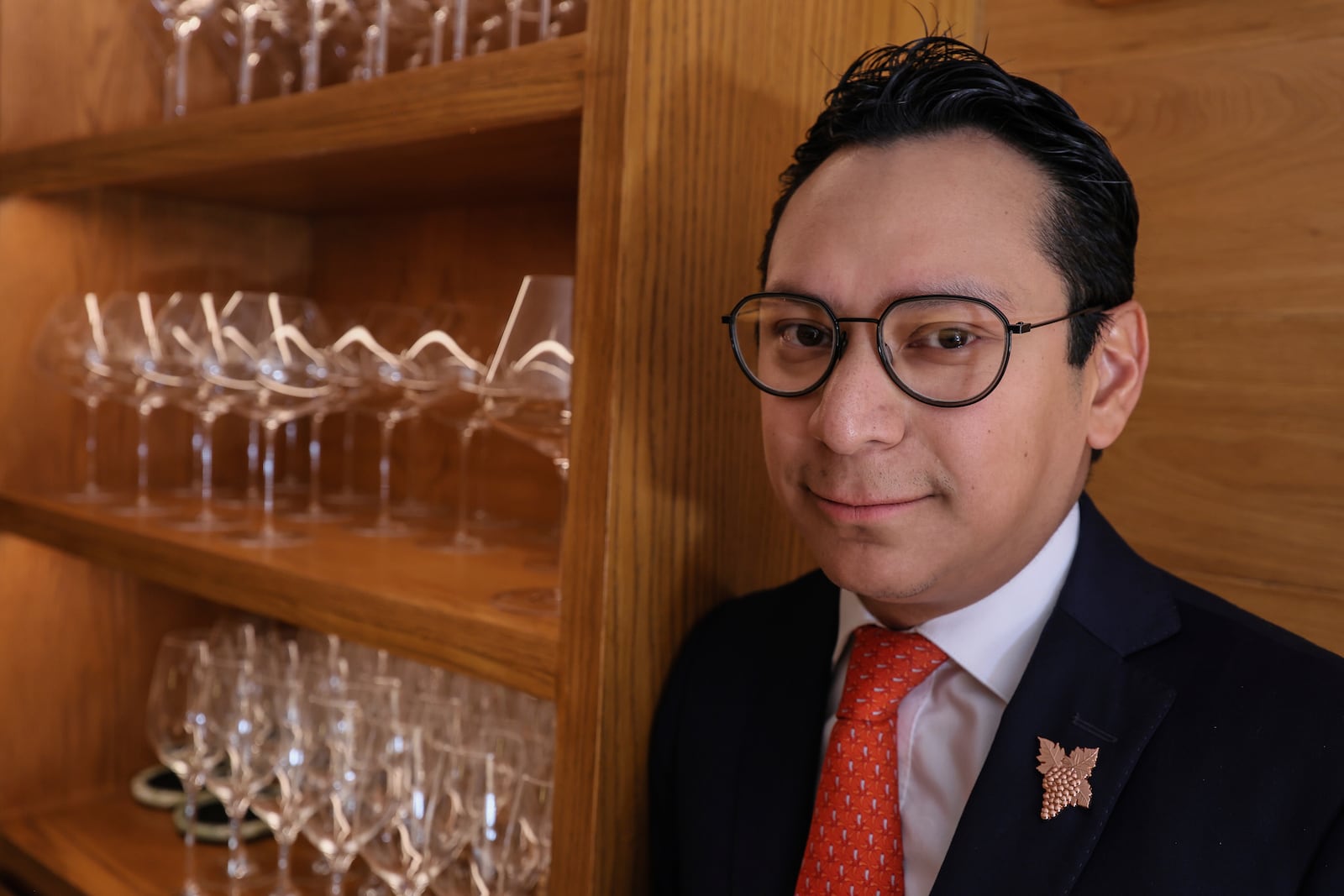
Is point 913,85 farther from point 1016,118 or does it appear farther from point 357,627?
point 357,627

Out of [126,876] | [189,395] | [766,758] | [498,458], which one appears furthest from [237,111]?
[126,876]

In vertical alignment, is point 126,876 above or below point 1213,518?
below

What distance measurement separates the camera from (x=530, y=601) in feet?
3.74

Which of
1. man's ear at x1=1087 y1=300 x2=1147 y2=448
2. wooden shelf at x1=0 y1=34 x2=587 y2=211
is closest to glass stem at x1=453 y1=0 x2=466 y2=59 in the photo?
wooden shelf at x1=0 y1=34 x2=587 y2=211

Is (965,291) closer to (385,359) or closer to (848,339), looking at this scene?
(848,339)

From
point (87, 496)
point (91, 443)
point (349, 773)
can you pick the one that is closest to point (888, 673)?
point (349, 773)

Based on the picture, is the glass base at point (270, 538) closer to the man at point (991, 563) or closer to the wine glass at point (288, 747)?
the wine glass at point (288, 747)

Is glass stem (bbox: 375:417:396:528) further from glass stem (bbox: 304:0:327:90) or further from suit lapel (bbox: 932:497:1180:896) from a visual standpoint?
suit lapel (bbox: 932:497:1180:896)

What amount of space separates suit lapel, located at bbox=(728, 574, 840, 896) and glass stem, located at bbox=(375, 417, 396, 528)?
81 centimetres

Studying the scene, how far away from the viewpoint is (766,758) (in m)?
0.99

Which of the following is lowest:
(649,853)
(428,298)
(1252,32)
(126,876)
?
(126,876)

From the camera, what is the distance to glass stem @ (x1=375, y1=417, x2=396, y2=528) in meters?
1.71

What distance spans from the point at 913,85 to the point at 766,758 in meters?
0.57

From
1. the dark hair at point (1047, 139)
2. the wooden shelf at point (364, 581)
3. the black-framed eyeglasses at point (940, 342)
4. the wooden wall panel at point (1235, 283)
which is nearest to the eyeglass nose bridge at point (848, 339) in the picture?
the black-framed eyeglasses at point (940, 342)
